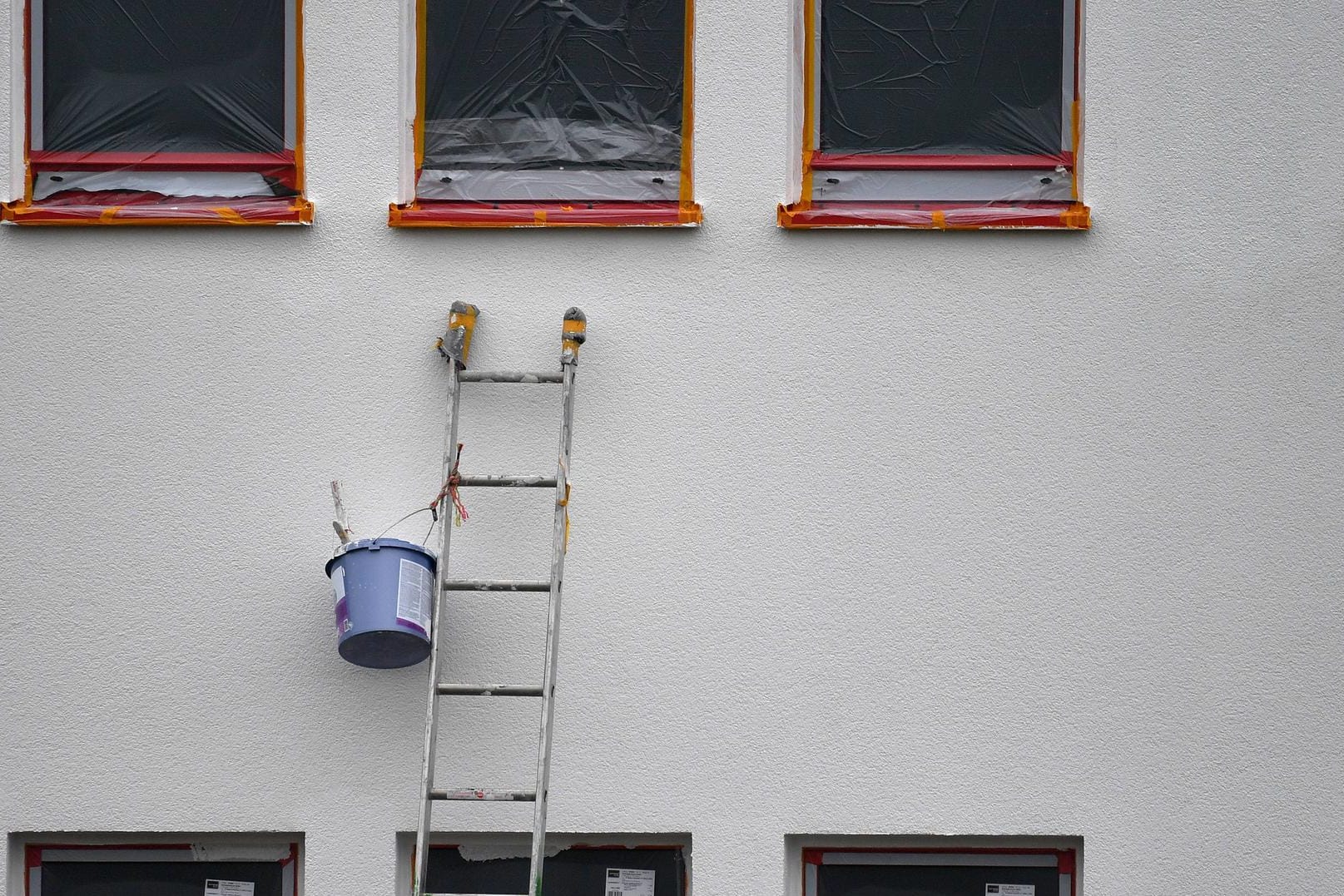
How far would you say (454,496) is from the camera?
12.5 ft

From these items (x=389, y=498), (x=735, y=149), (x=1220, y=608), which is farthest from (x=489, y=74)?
(x=1220, y=608)

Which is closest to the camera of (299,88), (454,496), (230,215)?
(454,496)

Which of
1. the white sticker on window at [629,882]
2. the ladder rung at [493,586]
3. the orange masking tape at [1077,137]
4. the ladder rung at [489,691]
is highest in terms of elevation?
the orange masking tape at [1077,137]

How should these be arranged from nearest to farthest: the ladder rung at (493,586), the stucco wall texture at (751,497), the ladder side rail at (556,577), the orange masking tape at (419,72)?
the ladder side rail at (556,577) < the ladder rung at (493,586) < the stucco wall texture at (751,497) < the orange masking tape at (419,72)

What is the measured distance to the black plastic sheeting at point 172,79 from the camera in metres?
4.10

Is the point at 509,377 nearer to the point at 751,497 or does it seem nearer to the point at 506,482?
the point at 506,482

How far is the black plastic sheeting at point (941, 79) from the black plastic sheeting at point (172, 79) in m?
1.76

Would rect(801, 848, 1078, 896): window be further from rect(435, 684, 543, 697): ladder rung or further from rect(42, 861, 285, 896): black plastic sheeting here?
rect(42, 861, 285, 896): black plastic sheeting

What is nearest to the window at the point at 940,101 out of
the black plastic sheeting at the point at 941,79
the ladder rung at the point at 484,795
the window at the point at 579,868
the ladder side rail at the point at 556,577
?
the black plastic sheeting at the point at 941,79

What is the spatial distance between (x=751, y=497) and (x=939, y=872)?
129cm

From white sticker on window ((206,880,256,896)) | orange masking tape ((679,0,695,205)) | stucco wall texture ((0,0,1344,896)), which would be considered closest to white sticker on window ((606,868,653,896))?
stucco wall texture ((0,0,1344,896))

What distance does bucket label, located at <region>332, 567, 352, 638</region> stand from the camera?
3.59m

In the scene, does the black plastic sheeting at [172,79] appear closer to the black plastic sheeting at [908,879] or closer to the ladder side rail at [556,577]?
the ladder side rail at [556,577]

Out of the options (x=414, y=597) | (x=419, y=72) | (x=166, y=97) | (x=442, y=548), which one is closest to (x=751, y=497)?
(x=442, y=548)
